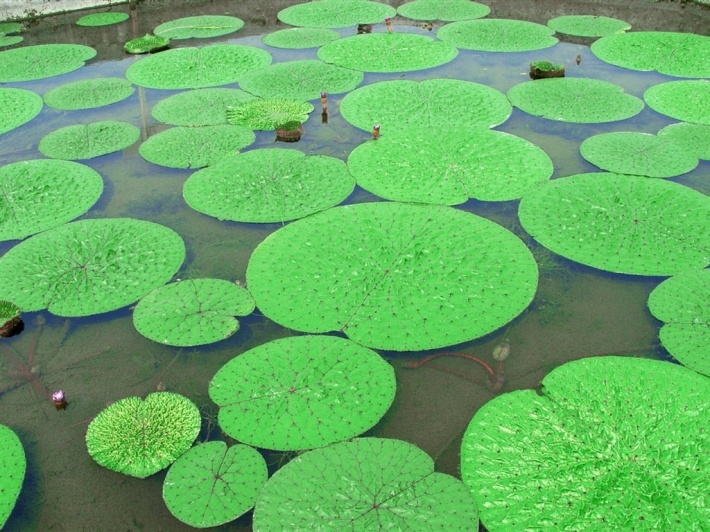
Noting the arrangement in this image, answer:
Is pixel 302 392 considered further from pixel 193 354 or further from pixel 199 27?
pixel 199 27

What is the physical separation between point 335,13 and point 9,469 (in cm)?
959

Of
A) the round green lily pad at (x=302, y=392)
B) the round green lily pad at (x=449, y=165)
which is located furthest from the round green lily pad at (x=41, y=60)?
the round green lily pad at (x=302, y=392)

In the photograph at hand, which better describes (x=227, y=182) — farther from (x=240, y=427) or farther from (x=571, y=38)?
(x=571, y=38)

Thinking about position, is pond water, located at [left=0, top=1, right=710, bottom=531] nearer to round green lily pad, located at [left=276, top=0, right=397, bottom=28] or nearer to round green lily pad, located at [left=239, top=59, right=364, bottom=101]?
round green lily pad, located at [left=239, top=59, right=364, bottom=101]

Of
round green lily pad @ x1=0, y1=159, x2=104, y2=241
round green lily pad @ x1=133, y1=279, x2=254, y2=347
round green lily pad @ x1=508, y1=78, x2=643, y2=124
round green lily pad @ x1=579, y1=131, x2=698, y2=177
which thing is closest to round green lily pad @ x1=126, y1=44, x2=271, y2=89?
round green lily pad @ x1=0, y1=159, x2=104, y2=241

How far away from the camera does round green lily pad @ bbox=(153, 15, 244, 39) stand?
9703 millimetres

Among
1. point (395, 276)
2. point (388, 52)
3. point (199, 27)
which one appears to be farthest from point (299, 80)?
point (395, 276)

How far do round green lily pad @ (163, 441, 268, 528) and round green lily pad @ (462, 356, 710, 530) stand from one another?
3.96 ft

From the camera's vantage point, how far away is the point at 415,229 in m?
4.67

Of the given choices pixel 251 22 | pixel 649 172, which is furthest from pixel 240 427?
pixel 251 22

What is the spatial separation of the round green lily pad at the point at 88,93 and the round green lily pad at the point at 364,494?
241 inches

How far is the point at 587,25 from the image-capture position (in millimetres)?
9586

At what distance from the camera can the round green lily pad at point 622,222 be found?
439 centimetres

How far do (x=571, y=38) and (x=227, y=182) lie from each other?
6.86 metres
